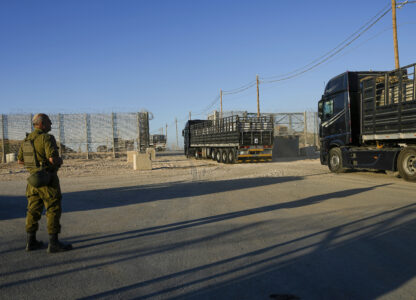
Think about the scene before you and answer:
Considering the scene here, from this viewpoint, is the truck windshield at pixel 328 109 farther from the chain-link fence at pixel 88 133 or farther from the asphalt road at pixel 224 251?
the chain-link fence at pixel 88 133

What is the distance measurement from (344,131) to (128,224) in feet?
31.2

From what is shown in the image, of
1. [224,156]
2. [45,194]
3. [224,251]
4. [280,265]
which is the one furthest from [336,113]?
[45,194]

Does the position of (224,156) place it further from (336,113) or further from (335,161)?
(336,113)

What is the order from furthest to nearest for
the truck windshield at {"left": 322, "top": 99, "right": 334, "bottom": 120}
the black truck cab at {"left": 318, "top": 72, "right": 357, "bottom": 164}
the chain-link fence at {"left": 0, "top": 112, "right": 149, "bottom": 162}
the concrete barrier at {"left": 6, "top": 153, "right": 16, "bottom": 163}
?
the chain-link fence at {"left": 0, "top": 112, "right": 149, "bottom": 162}, the concrete barrier at {"left": 6, "top": 153, "right": 16, "bottom": 163}, the truck windshield at {"left": 322, "top": 99, "right": 334, "bottom": 120}, the black truck cab at {"left": 318, "top": 72, "right": 357, "bottom": 164}

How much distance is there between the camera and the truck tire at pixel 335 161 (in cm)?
1278

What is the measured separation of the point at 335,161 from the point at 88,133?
20.4 m

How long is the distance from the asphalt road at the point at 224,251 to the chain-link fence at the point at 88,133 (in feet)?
67.3

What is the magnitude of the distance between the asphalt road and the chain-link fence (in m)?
20.5

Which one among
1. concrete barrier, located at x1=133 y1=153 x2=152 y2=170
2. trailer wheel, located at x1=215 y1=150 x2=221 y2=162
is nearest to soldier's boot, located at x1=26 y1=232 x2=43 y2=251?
concrete barrier, located at x1=133 y1=153 x2=152 y2=170

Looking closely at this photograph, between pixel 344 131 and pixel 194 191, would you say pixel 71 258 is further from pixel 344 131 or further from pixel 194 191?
pixel 344 131

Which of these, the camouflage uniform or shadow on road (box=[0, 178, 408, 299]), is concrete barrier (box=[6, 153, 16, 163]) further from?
the camouflage uniform

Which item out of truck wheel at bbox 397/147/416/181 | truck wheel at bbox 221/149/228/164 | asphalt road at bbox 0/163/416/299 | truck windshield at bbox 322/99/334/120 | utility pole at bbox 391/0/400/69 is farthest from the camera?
truck wheel at bbox 221/149/228/164

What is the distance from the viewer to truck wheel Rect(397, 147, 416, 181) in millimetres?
9578

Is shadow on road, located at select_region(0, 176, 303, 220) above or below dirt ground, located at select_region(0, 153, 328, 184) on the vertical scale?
below
